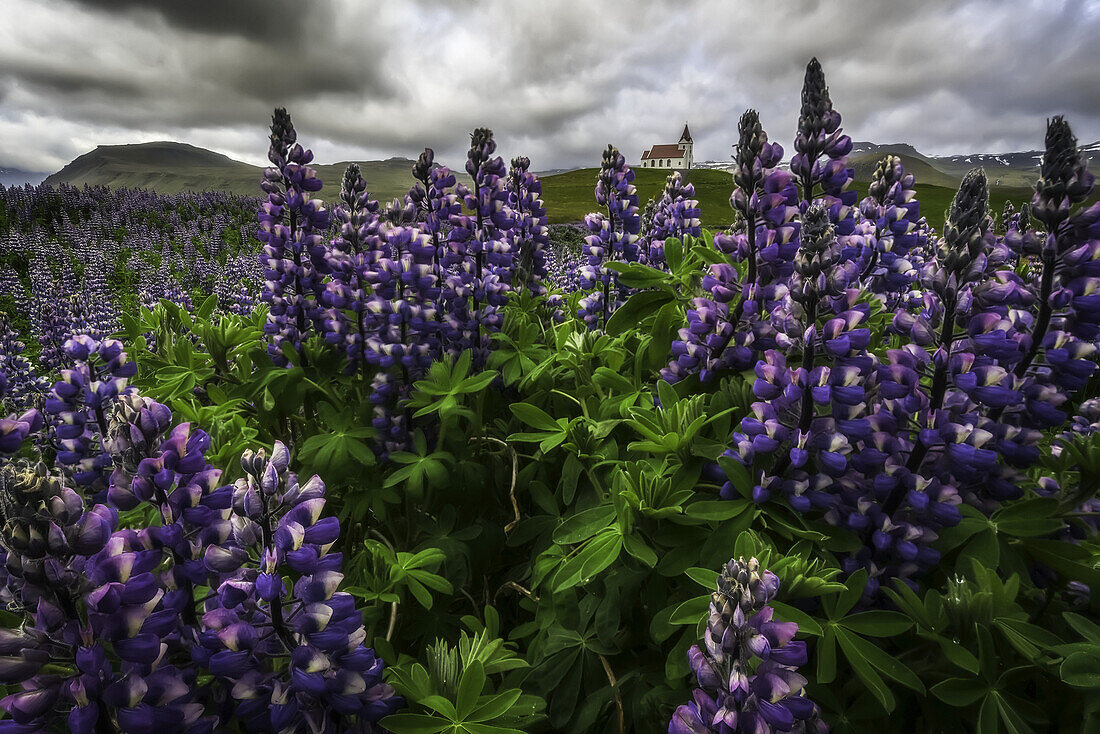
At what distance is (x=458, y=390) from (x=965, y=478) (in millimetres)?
1865

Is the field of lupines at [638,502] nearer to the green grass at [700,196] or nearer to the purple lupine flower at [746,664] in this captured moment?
the purple lupine flower at [746,664]

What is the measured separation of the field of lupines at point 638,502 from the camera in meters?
1.06

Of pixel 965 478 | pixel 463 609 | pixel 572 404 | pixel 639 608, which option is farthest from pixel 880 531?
pixel 463 609

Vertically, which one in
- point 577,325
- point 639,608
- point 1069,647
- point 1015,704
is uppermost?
point 577,325

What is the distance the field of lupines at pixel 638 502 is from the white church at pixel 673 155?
12832 cm

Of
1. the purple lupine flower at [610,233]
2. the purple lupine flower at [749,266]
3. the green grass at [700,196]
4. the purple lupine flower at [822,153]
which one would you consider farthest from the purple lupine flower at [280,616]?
the green grass at [700,196]

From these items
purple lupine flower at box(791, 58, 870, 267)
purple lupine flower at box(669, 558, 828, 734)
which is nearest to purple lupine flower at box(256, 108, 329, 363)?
purple lupine flower at box(791, 58, 870, 267)

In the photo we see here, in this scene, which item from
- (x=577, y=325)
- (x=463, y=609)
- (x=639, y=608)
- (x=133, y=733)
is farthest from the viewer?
(x=577, y=325)

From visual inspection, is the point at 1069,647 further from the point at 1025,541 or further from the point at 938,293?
the point at 938,293

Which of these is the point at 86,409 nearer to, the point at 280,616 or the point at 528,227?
the point at 280,616

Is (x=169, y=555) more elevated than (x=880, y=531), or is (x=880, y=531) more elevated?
(x=169, y=555)

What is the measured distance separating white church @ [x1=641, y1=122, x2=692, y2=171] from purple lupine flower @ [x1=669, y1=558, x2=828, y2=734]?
12976 cm

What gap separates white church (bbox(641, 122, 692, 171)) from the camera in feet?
396

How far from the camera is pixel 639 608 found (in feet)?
6.40
